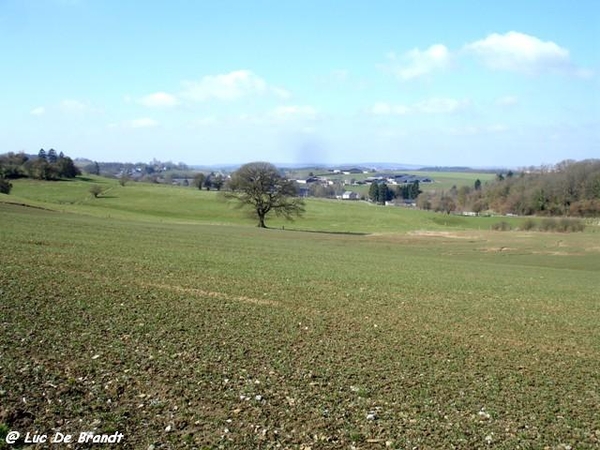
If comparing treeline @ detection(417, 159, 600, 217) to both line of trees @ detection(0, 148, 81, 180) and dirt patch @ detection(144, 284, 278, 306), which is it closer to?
line of trees @ detection(0, 148, 81, 180)

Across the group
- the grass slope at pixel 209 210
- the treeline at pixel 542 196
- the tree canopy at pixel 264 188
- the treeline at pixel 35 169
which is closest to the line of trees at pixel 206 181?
the grass slope at pixel 209 210

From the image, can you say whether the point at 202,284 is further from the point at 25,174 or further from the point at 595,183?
the point at 25,174

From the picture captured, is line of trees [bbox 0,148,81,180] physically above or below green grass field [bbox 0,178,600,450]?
above

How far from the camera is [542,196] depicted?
13238 cm

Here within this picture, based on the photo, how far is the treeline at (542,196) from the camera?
124 m

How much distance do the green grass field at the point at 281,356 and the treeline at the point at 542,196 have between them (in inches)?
4451

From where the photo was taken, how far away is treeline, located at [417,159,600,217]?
124312 mm

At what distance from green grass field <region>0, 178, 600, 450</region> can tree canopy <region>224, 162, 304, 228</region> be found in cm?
5485

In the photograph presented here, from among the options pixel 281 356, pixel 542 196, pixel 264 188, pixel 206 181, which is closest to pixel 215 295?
pixel 281 356

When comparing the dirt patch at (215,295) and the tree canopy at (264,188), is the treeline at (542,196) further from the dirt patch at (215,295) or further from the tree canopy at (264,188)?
the dirt patch at (215,295)

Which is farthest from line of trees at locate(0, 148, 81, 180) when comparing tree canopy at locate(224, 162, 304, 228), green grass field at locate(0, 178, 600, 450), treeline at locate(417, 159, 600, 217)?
green grass field at locate(0, 178, 600, 450)

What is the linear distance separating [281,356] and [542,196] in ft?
446

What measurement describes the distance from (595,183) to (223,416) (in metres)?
136

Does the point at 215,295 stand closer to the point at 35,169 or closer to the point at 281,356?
the point at 281,356
